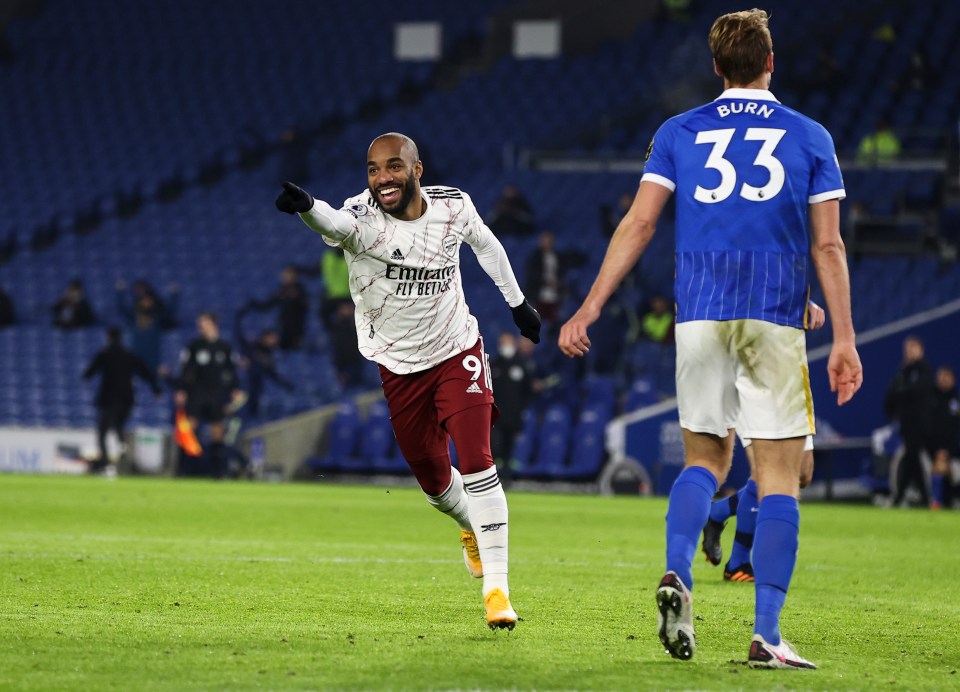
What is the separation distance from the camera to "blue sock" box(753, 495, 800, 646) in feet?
16.6

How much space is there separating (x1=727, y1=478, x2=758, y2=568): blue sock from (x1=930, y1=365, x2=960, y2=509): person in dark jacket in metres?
10.2

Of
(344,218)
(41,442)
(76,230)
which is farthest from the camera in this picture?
(76,230)

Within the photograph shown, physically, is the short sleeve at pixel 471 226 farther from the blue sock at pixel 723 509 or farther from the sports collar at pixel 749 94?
the blue sock at pixel 723 509

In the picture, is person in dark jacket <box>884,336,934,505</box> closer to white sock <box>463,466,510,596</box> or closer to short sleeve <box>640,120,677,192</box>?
white sock <box>463,466,510,596</box>

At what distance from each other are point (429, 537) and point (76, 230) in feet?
60.2

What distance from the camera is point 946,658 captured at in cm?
561

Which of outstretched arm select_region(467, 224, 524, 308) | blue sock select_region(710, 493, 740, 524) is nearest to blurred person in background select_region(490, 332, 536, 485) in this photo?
blue sock select_region(710, 493, 740, 524)

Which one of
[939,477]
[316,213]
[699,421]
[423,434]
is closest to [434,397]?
[423,434]

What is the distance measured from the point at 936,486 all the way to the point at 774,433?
14522 millimetres

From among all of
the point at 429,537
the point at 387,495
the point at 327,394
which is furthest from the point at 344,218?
the point at 327,394

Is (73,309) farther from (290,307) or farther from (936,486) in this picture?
(936,486)

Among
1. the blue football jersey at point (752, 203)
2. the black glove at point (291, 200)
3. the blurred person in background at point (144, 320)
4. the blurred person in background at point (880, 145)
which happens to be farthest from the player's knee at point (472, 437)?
the blurred person in background at point (880, 145)

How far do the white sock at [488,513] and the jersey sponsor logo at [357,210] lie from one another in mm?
1189

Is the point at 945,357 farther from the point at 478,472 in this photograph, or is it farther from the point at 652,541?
the point at 478,472
